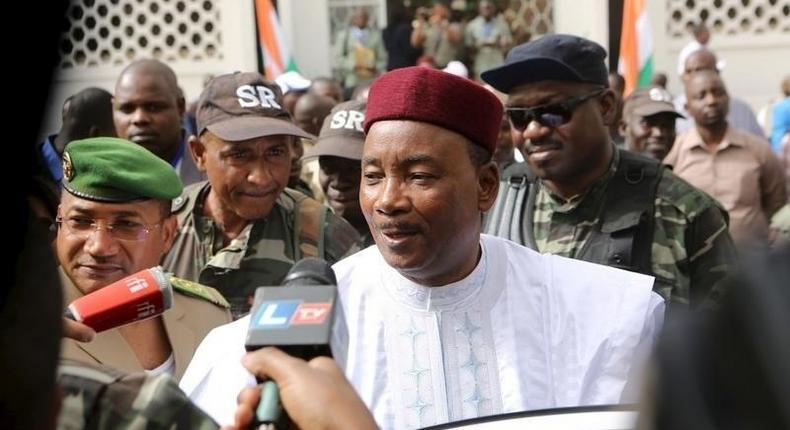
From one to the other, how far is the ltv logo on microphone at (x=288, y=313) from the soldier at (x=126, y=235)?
2.03 metres

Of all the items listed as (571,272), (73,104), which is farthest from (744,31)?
(571,272)

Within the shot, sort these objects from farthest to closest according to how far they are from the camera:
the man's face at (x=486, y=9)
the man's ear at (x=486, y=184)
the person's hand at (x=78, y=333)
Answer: the man's face at (x=486, y=9) → the man's ear at (x=486, y=184) → the person's hand at (x=78, y=333)

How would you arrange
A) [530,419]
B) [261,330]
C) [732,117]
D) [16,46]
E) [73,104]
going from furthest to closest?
[732,117]
[73,104]
[530,419]
[261,330]
[16,46]

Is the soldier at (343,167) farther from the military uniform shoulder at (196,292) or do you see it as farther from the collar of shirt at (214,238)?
the military uniform shoulder at (196,292)

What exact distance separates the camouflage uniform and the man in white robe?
1.31 m

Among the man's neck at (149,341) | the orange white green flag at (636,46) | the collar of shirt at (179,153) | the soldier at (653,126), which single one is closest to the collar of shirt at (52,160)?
the collar of shirt at (179,153)

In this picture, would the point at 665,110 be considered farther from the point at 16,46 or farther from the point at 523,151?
the point at 16,46

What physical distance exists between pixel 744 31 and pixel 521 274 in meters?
16.1

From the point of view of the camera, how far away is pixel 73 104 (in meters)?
7.15

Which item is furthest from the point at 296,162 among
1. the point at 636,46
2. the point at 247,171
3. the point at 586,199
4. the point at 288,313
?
the point at 636,46

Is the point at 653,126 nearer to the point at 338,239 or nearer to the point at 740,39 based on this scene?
the point at 338,239

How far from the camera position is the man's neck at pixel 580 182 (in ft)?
17.3

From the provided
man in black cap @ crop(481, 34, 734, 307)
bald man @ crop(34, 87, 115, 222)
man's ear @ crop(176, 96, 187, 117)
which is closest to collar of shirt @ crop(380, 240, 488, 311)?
man in black cap @ crop(481, 34, 734, 307)

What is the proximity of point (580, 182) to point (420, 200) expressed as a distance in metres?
1.74
